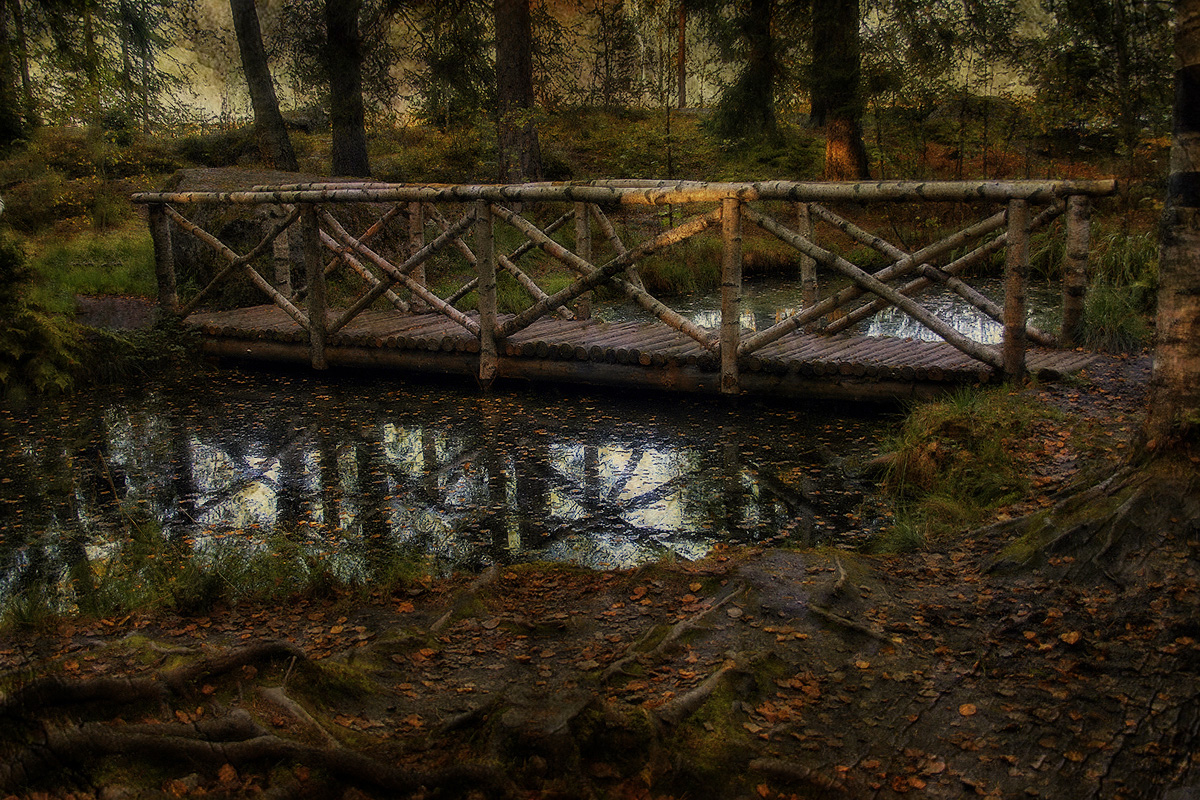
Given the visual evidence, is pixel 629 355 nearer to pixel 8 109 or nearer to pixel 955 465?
pixel 955 465

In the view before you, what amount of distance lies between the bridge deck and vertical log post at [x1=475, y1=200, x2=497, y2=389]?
118 mm

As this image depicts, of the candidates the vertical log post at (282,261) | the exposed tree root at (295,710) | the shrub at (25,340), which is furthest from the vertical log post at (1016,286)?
the shrub at (25,340)

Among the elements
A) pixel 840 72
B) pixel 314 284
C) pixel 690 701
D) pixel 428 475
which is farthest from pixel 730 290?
pixel 840 72

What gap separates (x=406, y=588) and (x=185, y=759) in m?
2.08

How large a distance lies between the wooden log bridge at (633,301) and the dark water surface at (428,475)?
1.21 feet

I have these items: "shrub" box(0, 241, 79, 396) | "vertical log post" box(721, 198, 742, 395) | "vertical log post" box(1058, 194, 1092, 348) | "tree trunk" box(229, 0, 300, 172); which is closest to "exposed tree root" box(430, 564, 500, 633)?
"vertical log post" box(721, 198, 742, 395)

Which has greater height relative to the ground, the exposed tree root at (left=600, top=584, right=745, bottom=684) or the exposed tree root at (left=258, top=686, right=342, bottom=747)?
the exposed tree root at (left=258, top=686, right=342, bottom=747)

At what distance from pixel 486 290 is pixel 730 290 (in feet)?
8.04

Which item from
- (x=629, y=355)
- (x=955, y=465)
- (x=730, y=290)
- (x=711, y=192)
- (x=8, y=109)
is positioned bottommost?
(x=955, y=465)

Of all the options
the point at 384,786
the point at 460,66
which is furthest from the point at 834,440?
the point at 460,66

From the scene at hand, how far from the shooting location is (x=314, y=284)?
9914mm

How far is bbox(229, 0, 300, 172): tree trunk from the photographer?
16453 millimetres

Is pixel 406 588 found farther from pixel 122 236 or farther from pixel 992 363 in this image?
pixel 122 236

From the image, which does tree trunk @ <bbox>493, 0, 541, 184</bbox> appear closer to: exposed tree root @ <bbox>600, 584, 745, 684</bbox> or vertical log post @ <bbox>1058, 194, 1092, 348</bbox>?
vertical log post @ <bbox>1058, 194, 1092, 348</bbox>
